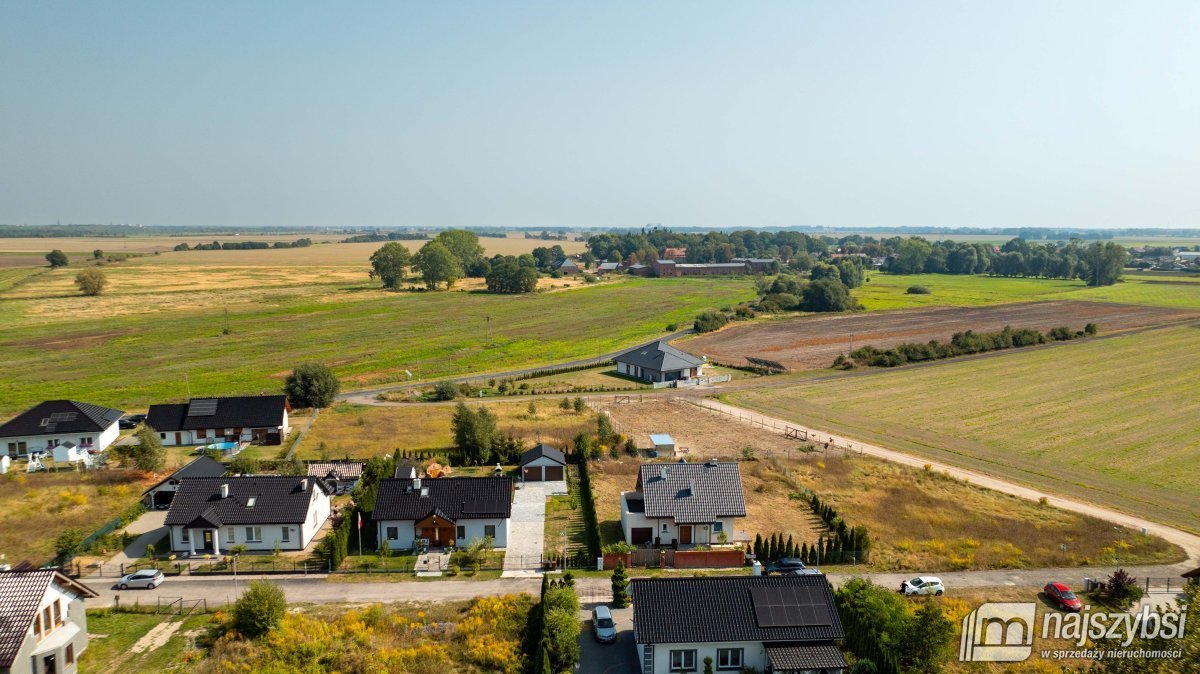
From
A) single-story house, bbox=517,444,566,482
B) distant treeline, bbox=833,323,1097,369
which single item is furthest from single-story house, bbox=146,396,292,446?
distant treeline, bbox=833,323,1097,369

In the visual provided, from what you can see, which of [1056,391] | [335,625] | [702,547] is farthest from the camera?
[1056,391]

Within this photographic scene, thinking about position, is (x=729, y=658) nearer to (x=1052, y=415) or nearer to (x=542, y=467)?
(x=542, y=467)

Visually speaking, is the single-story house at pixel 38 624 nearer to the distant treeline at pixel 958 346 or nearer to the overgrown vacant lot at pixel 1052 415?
the overgrown vacant lot at pixel 1052 415

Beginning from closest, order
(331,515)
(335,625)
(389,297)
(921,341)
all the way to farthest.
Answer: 1. (335,625)
2. (331,515)
3. (921,341)
4. (389,297)

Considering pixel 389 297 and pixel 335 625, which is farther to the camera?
pixel 389 297

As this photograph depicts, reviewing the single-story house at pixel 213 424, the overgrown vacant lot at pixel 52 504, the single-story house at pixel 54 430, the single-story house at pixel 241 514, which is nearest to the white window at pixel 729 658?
the single-story house at pixel 241 514

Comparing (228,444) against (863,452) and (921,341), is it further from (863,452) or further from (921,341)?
(921,341)

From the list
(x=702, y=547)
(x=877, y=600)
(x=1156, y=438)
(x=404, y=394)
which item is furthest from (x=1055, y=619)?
(x=404, y=394)
